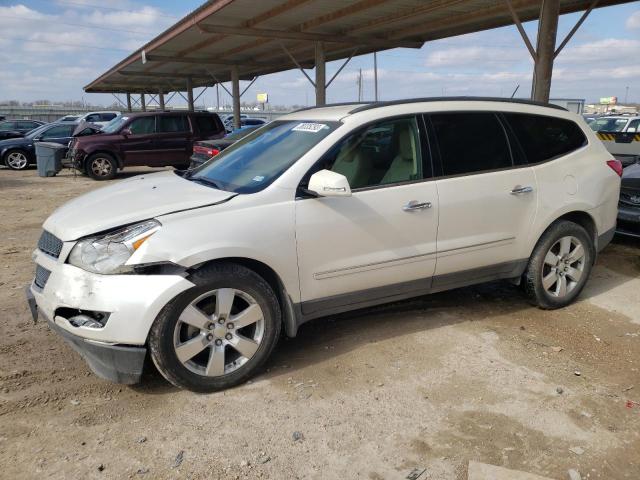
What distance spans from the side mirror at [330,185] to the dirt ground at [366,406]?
122 centimetres

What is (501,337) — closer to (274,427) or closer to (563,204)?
(563,204)

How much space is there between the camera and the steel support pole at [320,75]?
1412cm

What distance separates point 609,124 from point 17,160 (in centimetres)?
1789

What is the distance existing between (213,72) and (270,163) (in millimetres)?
20687

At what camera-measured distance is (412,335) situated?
4.06m

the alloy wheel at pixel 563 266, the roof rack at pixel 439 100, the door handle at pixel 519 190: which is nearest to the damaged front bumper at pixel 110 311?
the roof rack at pixel 439 100

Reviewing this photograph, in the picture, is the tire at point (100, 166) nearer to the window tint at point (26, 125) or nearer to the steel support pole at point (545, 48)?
the window tint at point (26, 125)

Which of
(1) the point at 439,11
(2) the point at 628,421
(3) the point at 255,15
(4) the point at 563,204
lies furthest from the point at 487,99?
(3) the point at 255,15

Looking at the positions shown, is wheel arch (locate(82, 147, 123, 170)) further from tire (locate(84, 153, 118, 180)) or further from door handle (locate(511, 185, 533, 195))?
door handle (locate(511, 185, 533, 195))

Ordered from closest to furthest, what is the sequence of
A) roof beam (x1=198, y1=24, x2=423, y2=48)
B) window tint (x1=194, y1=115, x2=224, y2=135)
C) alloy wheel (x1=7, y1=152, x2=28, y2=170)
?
roof beam (x1=198, y1=24, x2=423, y2=48), window tint (x1=194, y1=115, x2=224, y2=135), alloy wheel (x1=7, y1=152, x2=28, y2=170)

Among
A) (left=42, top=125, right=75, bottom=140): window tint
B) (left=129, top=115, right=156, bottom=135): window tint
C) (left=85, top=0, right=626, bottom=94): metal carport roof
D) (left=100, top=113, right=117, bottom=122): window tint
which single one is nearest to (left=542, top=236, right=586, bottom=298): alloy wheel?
(left=85, top=0, right=626, bottom=94): metal carport roof

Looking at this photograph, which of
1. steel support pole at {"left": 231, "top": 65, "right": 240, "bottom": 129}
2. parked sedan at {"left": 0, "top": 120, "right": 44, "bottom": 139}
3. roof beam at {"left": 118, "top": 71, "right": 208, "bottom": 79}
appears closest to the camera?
steel support pole at {"left": 231, "top": 65, "right": 240, "bottom": 129}

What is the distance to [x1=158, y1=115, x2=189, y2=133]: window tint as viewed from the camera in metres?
14.3

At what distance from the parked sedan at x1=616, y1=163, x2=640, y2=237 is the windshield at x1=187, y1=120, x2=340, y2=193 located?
183 inches
